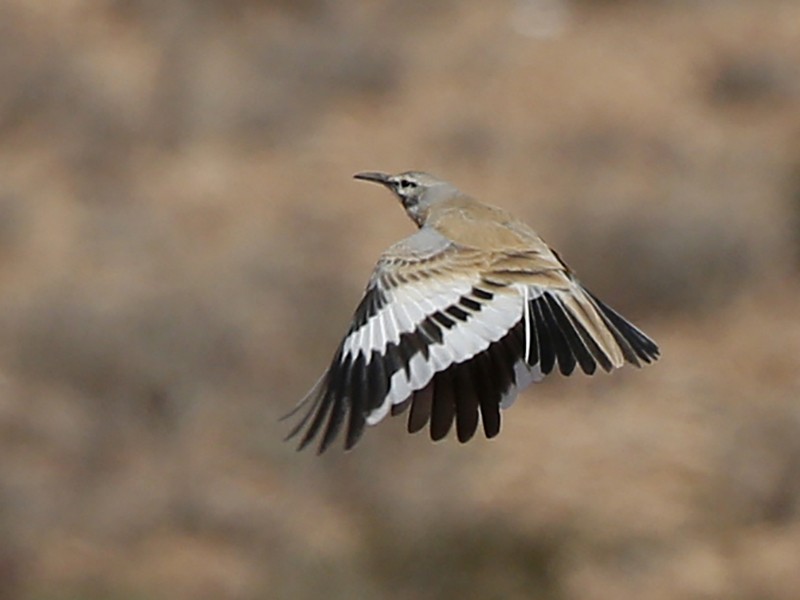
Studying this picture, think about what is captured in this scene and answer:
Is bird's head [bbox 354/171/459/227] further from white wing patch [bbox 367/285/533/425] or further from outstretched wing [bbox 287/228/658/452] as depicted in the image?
white wing patch [bbox 367/285/533/425]

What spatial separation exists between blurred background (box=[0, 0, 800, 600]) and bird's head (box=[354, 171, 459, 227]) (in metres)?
4.21

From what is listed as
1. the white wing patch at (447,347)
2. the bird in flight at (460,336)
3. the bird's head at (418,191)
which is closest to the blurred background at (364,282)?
A: the bird's head at (418,191)

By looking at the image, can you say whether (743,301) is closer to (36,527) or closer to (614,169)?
(614,169)

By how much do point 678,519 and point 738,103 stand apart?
23.0ft

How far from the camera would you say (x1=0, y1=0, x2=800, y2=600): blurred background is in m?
10.4

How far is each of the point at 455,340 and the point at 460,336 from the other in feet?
0.07

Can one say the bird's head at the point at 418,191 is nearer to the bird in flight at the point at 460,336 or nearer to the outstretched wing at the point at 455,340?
the bird in flight at the point at 460,336

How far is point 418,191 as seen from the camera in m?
5.91

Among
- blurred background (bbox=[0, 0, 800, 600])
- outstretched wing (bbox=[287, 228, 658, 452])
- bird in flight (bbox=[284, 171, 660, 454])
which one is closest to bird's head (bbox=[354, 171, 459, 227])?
bird in flight (bbox=[284, 171, 660, 454])

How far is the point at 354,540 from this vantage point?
1037 centimetres

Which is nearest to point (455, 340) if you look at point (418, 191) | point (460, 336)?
point (460, 336)

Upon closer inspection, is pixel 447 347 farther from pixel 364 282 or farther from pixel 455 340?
pixel 364 282

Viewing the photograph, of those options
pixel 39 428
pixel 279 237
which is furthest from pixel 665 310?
pixel 39 428

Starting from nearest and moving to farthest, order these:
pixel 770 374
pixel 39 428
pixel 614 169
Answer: pixel 39 428 → pixel 770 374 → pixel 614 169
